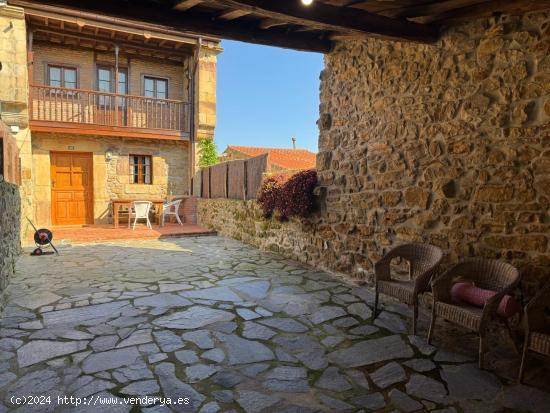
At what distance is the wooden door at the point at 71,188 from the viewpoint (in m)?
10.5

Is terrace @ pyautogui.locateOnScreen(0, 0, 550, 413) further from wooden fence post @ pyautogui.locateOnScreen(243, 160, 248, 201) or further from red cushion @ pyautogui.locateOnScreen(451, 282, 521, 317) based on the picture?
wooden fence post @ pyautogui.locateOnScreen(243, 160, 248, 201)

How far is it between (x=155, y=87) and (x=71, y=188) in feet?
13.2

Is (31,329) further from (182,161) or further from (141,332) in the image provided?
(182,161)

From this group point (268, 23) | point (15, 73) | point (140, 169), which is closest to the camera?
point (268, 23)

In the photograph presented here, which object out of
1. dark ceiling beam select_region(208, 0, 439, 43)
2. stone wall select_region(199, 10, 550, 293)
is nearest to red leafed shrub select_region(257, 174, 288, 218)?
stone wall select_region(199, 10, 550, 293)

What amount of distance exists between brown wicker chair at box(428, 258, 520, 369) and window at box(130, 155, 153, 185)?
1008cm

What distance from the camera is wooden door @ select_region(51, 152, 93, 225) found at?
10.5 metres

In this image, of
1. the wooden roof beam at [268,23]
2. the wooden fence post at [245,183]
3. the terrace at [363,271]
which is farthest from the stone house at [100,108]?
the wooden roof beam at [268,23]

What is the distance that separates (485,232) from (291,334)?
1.91 meters

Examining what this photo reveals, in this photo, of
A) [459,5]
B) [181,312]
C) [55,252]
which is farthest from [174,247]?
[459,5]

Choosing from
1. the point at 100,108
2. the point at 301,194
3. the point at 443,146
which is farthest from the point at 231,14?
the point at 100,108

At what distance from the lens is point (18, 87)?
889 centimetres

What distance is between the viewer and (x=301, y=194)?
559 centimetres

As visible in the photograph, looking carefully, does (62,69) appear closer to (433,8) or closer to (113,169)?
(113,169)
